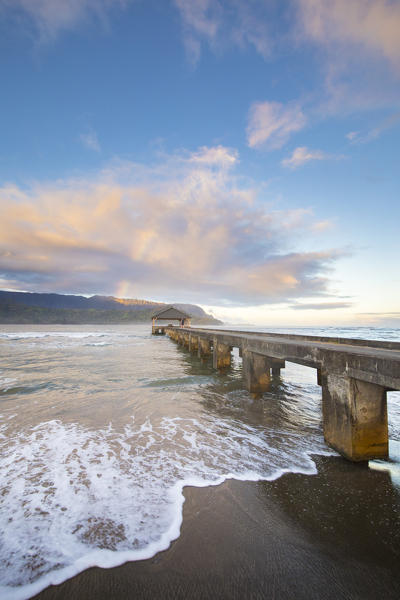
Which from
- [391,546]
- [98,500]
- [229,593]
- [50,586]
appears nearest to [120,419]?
[98,500]

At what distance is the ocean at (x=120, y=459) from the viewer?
2213mm

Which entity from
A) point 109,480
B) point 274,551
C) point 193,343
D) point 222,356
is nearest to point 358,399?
point 274,551

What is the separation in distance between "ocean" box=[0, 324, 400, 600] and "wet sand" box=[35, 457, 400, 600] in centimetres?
18

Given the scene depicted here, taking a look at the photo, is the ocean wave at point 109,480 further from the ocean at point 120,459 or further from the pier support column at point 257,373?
the pier support column at point 257,373

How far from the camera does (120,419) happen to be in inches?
212

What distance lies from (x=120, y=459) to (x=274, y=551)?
7.94 ft

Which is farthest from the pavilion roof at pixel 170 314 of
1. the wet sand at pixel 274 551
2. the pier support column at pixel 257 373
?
the wet sand at pixel 274 551

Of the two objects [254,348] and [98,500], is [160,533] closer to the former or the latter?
[98,500]

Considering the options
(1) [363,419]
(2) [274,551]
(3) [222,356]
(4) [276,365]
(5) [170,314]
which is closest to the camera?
(2) [274,551]

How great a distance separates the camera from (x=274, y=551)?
2137mm

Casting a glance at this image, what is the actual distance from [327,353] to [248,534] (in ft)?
8.96

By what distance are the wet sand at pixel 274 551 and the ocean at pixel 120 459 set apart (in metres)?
0.18

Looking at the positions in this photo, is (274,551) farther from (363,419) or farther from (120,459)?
(120,459)

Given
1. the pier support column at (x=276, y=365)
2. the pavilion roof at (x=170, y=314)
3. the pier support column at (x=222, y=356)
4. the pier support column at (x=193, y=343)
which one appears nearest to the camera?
the pier support column at (x=276, y=365)
